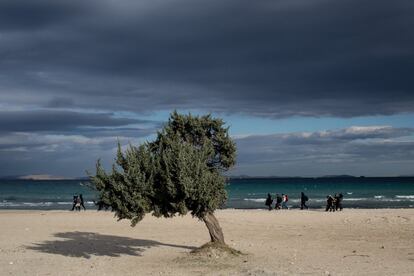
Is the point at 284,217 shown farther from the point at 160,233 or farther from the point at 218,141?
the point at 218,141

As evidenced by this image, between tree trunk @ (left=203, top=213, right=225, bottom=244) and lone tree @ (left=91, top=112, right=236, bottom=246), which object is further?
tree trunk @ (left=203, top=213, right=225, bottom=244)

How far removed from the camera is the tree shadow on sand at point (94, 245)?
2094cm

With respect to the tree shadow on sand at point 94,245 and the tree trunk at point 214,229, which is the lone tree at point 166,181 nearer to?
the tree trunk at point 214,229

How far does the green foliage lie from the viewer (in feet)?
56.0

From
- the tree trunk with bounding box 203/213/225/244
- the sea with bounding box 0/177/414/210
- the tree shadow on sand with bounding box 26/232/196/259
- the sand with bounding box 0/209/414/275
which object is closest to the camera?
the sand with bounding box 0/209/414/275

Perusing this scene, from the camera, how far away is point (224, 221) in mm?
33188

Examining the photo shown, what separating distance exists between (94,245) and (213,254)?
6924 mm

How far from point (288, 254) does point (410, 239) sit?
7.30 meters

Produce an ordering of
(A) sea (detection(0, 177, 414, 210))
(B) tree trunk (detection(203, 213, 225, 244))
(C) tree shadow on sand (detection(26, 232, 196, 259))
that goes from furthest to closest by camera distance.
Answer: (A) sea (detection(0, 177, 414, 210))
(C) tree shadow on sand (detection(26, 232, 196, 259))
(B) tree trunk (detection(203, 213, 225, 244))

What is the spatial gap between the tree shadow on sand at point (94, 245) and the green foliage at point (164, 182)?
3657 mm

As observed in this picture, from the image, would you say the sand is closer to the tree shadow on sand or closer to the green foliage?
the tree shadow on sand

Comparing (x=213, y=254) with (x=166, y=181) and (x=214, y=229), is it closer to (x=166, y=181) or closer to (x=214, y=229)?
(x=214, y=229)

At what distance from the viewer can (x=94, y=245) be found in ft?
75.7

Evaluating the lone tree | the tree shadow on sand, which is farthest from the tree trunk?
the tree shadow on sand
